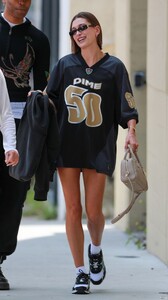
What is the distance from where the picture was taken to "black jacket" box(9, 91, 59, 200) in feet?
24.2

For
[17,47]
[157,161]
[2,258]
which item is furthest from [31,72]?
[157,161]

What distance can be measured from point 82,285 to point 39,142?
1.09 metres

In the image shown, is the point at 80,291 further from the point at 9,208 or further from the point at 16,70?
the point at 16,70

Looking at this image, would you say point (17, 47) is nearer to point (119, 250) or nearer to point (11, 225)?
point (11, 225)

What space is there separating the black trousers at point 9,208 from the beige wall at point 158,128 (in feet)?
6.34

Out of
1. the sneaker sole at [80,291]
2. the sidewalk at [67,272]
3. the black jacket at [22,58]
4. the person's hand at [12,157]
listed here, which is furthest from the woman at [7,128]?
the sneaker sole at [80,291]

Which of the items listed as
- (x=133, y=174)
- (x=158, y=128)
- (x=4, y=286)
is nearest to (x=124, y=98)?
(x=133, y=174)

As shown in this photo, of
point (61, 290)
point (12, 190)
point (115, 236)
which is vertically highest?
point (12, 190)

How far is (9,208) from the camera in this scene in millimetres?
7938

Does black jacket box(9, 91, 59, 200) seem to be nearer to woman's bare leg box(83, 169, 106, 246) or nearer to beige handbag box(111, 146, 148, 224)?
woman's bare leg box(83, 169, 106, 246)

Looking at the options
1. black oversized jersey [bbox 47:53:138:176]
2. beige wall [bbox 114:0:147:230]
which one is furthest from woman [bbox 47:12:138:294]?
beige wall [bbox 114:0:147:230]

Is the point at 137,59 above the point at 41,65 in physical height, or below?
below

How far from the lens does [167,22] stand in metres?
9.30

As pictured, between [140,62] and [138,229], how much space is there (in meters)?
1.99
